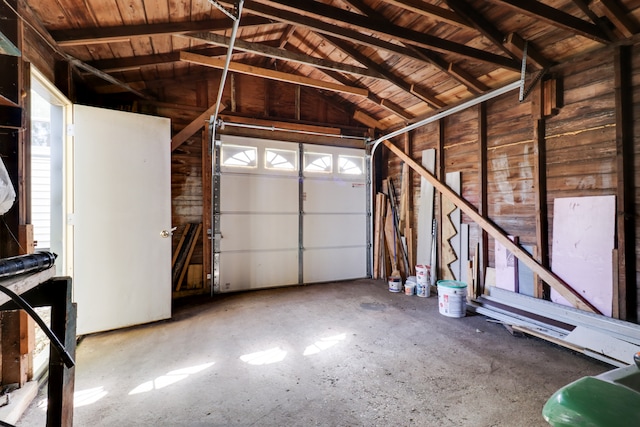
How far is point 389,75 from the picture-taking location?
12.5 feet

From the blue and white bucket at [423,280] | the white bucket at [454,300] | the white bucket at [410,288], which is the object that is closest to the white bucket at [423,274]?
the blue and white bucket at [423,280]

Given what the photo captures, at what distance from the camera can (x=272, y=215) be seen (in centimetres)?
460

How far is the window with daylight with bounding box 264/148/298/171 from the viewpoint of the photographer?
15.0 ft

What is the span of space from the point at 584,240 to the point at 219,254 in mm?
4147

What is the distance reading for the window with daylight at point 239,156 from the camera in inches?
172

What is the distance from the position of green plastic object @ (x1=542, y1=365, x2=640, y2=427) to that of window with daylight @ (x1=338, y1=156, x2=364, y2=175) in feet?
14.6

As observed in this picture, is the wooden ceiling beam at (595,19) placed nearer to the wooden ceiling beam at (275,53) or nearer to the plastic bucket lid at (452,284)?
the wooden ceiling beam at (275,53)

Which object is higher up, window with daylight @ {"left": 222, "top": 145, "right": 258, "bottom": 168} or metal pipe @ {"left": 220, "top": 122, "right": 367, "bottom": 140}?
metal pipe @ {"left": 220, "top": 122, "right": 367, "bottom": 140}

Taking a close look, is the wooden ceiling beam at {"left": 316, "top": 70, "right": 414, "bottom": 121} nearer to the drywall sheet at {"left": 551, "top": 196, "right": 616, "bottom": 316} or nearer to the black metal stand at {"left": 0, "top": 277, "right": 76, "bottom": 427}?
the drywall sheet at {"left": 551, "top": 196, "right": 616, "bottom": 316}

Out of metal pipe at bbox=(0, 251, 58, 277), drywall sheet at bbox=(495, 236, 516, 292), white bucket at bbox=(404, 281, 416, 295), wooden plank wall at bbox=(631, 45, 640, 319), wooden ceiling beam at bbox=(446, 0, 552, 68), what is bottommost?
white bucket at bbox=(404, 281, 416, 295)

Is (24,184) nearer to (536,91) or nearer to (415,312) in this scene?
(415,312)

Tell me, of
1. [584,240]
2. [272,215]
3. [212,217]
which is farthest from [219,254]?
[584,240]

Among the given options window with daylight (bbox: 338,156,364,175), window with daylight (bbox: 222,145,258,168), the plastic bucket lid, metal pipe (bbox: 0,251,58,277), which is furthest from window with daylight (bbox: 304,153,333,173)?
metal pipe (bbox: 0,251,58,277)

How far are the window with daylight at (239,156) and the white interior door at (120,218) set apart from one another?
1.21m
